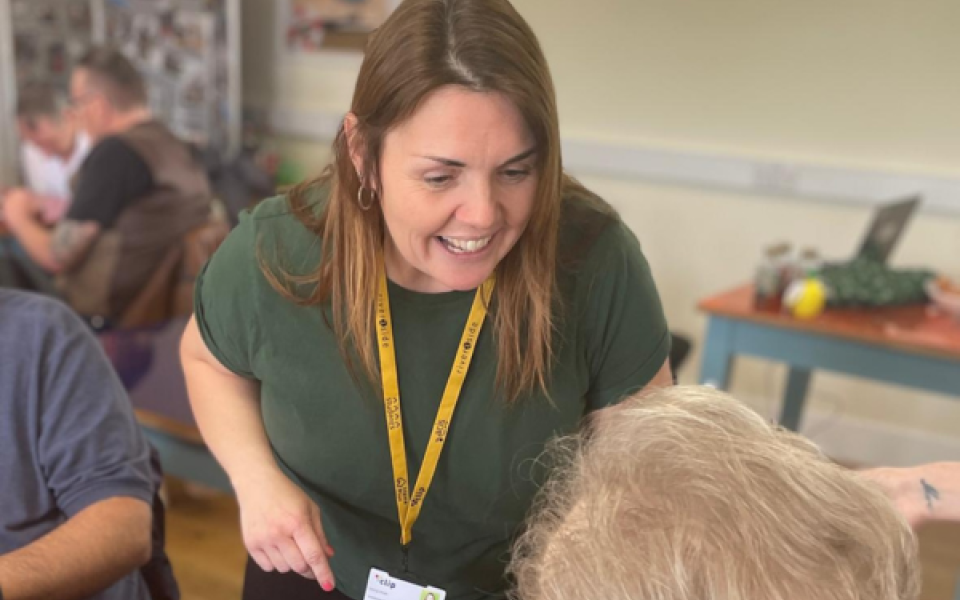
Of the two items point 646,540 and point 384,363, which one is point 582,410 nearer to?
point 384,363

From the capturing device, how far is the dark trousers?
131cm

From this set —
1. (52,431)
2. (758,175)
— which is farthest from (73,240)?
(758,175)

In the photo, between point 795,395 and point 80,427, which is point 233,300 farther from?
point 795,395

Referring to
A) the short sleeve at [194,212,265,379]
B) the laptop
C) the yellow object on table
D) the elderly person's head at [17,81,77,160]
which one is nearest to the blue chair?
the short sleeve at [194,212,265,379]

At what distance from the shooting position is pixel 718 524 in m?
0.75

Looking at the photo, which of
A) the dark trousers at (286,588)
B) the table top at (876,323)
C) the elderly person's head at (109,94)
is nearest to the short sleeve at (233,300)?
the dark trousers at (286,588)

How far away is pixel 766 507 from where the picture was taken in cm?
76

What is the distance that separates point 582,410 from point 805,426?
275cm

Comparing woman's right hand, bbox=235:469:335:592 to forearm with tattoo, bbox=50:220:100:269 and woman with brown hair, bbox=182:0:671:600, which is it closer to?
woman with brown hair, bbox=182:0:671:600

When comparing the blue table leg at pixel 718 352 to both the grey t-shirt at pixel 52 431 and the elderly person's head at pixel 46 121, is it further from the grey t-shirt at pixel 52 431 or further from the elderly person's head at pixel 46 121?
the elderly person's head at pixel 46 121

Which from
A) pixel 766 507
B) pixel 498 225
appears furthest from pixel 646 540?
pixel 498 225

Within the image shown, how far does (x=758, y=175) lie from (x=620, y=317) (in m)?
2.56

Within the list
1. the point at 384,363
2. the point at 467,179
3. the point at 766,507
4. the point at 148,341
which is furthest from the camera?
the point at 148,341

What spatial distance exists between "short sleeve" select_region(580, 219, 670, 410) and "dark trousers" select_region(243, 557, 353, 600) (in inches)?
19.3
